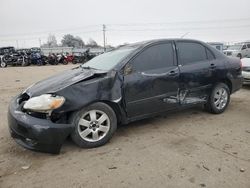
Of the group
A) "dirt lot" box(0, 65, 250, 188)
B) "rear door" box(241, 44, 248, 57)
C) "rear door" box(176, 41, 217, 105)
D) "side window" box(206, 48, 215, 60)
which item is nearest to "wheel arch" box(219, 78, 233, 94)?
"rear door" box(176, 41, 217, 105)

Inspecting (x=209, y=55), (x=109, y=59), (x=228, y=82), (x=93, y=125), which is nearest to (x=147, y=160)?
(x=93, y=125)

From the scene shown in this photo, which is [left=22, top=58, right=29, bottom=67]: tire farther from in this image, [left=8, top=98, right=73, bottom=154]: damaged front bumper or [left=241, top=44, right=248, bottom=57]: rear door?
[left=8, top=98, right=73, bottom=154]: damaged front bumper

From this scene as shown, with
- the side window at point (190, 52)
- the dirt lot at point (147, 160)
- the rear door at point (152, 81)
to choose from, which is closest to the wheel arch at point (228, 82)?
the side window at point (190, 52)

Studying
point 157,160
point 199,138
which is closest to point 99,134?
point 157,160

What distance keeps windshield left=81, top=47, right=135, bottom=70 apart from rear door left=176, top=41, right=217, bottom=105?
39.8 inches

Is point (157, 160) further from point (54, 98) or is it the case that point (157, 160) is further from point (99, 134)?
point (54, 98)

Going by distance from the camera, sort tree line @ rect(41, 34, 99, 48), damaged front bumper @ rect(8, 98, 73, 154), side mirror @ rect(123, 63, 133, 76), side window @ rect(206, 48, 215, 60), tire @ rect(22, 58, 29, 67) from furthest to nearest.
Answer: tree line @ rect(41, 34, 99, 48) < tire @ rect(22, 58, 29, 67) < side window @ rect(206, 48, 215, 60) < side mirror @ rect(123, 63, 133, 76) < damaged front bumper @ rect(8, 98, 73, 154)

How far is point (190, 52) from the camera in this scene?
16.2 feet

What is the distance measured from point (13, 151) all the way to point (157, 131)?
2.24m

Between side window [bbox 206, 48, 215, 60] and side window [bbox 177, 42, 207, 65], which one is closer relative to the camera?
side window [bbox 177, 42, 207, 65]

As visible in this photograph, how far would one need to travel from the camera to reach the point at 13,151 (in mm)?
3746

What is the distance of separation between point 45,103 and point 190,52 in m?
2.85

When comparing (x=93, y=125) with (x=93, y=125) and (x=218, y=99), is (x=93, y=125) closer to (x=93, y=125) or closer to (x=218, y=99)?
(x=93, y=125)

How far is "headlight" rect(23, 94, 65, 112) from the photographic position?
3.44m
